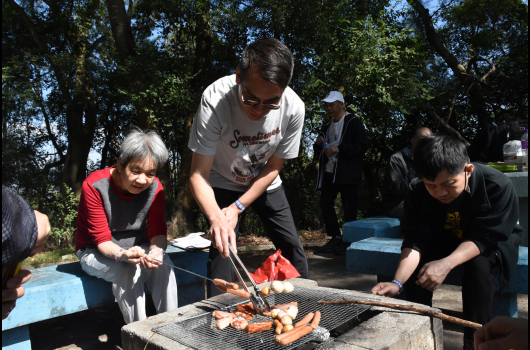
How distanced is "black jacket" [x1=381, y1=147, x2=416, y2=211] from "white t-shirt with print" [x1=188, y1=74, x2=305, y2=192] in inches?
83.1

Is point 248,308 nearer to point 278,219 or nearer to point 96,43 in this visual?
point 278,219

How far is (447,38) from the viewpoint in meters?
11.0

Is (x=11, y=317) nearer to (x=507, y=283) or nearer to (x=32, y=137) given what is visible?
(x=507, y=283)

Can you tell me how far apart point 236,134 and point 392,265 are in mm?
1567

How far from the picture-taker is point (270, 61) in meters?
2.20

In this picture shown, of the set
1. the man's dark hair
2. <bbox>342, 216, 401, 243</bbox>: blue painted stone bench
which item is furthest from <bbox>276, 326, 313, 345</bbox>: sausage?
<bbox>342, 216, 401, 243</bbox>: blue painted stone bench

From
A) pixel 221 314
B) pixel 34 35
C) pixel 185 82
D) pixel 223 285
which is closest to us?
pixel 221 314

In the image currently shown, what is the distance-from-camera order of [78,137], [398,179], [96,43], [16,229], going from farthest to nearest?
[96,43] < [78,137] < [398,179] < [16,229]

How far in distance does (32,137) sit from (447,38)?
35.2 ft

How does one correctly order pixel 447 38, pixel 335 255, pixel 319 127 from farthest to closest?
pixel 447 38 < pixel 319 127 < pixel 335 255

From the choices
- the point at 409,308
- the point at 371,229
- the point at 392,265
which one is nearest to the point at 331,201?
the point at 371,229

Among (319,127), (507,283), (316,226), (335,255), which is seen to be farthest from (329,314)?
(316,226)

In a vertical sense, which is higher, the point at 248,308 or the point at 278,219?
the point at 278,219

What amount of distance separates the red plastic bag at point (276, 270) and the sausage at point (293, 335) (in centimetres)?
102
